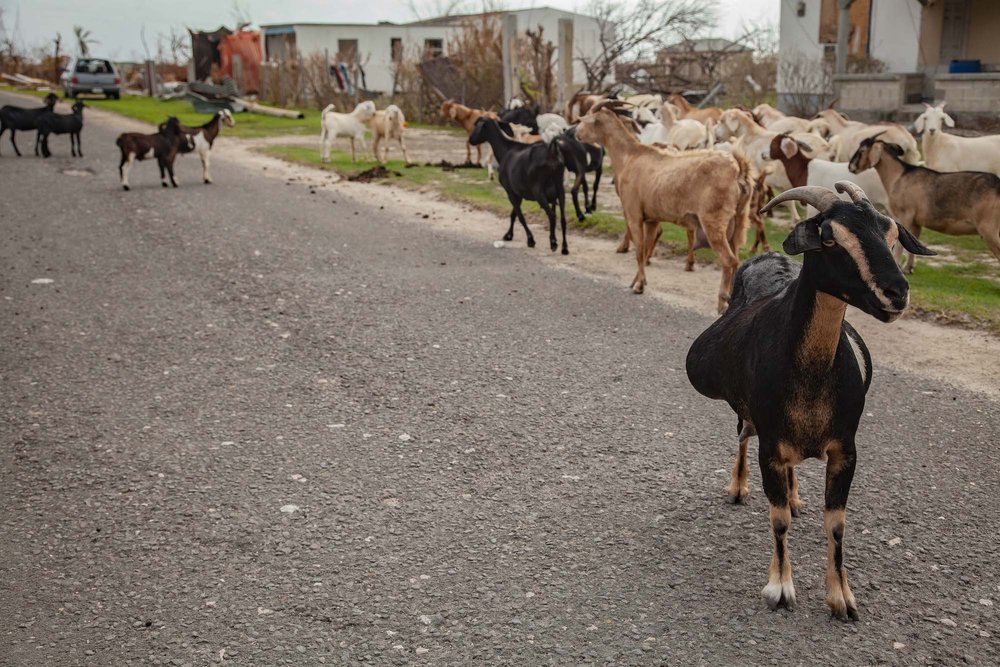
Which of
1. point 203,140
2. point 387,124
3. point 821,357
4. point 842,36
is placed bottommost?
point 821,357

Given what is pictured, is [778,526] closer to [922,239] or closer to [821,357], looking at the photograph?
[821,357]

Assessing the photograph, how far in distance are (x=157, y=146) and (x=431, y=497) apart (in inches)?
517

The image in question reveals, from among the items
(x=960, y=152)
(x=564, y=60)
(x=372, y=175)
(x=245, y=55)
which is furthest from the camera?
(x=245, y=55)

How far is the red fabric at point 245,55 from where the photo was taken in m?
48.2

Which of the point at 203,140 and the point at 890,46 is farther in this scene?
the point at 890,46

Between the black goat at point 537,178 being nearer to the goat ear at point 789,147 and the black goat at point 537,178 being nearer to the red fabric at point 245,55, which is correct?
the goat ear at point 789,147

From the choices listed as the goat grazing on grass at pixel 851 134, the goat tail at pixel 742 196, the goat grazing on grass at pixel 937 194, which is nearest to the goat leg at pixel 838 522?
the goat tail at pixel 742 196

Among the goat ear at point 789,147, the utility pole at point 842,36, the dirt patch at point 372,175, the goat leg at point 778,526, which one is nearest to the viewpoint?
the goat leg at point 778,526

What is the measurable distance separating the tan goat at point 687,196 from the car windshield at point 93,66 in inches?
1700

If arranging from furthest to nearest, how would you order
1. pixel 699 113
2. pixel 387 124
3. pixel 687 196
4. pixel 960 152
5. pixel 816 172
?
1. pixel 387 124
2. pixel 699 113
3. pixel 960 152
4. pixel 816 172
5. pixel 687 196

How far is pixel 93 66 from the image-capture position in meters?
46.0

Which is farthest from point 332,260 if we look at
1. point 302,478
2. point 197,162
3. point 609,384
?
point 197,162

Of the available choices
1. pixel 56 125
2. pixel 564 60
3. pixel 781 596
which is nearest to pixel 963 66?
pixel 564 60

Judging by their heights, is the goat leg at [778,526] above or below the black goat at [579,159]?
below
